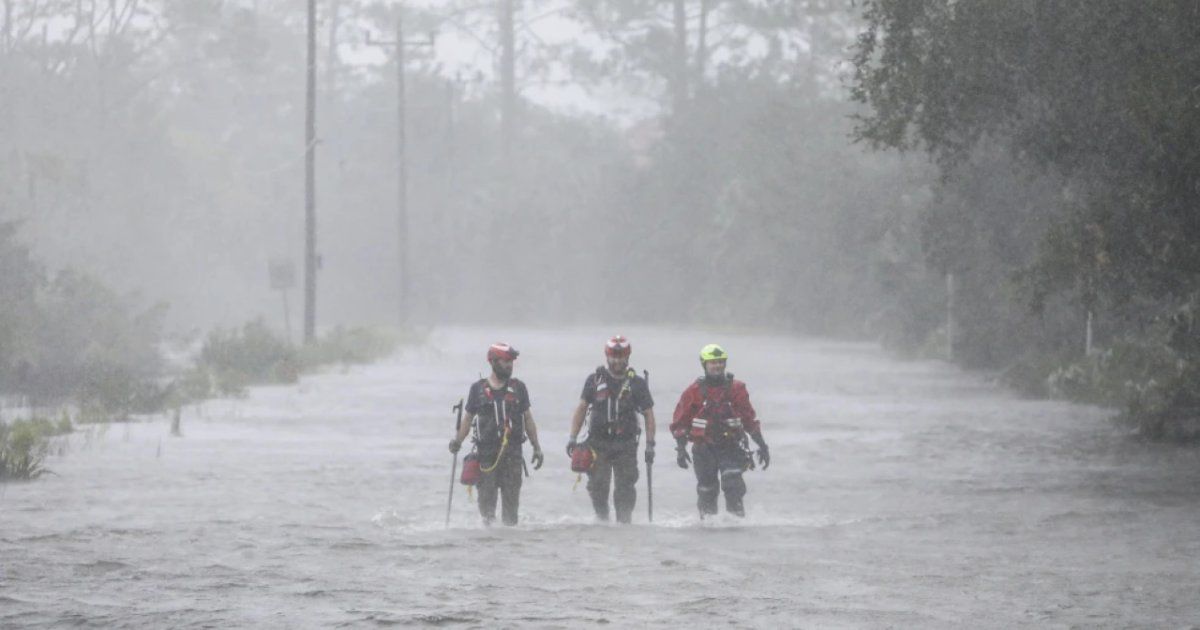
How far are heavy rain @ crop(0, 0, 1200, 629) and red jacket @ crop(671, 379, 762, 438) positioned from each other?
0.03 meters

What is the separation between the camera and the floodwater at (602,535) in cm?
1220

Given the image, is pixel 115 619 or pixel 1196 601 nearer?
pixel 115 619

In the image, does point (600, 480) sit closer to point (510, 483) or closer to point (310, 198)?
point (510, 483)

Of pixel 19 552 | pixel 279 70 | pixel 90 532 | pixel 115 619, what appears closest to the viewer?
pixel 115 619

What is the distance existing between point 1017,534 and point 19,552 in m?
7.66

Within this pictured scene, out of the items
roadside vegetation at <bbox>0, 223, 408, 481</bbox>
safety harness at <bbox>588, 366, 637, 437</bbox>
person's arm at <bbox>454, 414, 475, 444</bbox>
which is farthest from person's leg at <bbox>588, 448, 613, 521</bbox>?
roadside vegetation at <bbox>0, 223, 408, 481</bbox>

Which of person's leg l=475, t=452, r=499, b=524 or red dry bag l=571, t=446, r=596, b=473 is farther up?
red dry bag l=571, t=446, r=596, b=473

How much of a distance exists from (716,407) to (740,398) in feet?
0.66

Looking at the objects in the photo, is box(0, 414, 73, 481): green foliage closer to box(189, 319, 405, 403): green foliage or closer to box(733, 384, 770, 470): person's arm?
box(189, 319, 405, 403): green foliage

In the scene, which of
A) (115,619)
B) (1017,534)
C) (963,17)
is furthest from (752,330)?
(115,619)

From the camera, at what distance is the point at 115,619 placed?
11648 millimetres

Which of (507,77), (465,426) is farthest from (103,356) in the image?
(507,77)

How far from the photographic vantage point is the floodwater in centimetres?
1220

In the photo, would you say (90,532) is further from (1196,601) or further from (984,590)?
(1196,601)
